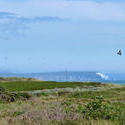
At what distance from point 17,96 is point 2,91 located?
150 centimetres

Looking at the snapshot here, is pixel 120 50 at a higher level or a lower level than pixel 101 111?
higher

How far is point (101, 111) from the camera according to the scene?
49.1 feet

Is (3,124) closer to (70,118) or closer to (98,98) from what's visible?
(70,118)

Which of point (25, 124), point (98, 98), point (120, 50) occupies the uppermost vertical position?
point (120, 50)

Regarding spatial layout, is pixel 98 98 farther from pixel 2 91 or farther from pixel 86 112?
pixel 2 91

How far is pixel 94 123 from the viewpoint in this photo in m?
12.7

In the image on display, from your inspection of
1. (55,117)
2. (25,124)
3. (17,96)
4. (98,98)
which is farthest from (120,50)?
(17,96)

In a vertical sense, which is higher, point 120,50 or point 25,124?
point 120,50

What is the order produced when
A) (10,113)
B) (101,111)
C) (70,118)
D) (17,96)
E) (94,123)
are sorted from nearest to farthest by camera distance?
(94,123) < (70,118) < (101,111) < (10,113) < (17,96)

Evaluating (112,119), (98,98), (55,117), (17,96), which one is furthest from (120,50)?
(17,96)

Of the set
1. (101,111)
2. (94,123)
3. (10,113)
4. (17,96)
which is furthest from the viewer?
(17,96)

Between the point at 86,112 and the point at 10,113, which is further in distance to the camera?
the point at 10,113

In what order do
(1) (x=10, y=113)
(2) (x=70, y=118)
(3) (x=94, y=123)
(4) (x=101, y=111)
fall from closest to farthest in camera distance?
(3) (x=94, y=123)
(2) (x=70, y=118)
(4) (x=101, y=111)
(1) (x=10, y=113)

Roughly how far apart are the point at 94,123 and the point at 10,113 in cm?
652
